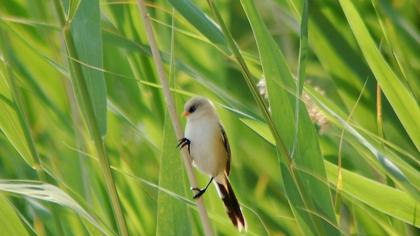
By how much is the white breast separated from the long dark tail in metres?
0.03

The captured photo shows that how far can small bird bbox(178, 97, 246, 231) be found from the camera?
1560 millimetres

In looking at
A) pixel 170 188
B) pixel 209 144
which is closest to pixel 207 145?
pixel 209 144

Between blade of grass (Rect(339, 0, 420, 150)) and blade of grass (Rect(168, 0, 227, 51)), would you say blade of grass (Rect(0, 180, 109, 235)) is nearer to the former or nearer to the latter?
blade of grass (Rect(168, 0, 227, 51))

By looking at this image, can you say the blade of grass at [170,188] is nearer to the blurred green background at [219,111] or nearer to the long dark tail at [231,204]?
the blurred green background at [219,111]

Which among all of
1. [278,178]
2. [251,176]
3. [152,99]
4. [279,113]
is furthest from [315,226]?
[251,176]

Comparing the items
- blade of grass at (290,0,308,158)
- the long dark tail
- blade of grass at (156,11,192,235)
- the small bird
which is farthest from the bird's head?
blade of grass at (290,0,308,158)

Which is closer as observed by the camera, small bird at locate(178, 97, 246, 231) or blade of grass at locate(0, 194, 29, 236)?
blade of grass at locate(0, 194, 29, 236)

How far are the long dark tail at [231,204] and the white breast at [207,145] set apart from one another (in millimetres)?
27

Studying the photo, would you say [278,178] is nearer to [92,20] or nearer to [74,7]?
[92,20]

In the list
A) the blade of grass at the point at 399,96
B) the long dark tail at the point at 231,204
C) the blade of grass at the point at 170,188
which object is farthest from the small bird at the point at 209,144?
the blade of grass at the point at 399,96

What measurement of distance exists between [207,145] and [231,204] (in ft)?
0.56

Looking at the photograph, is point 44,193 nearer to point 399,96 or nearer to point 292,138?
point 292,138

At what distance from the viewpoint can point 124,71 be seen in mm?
1740

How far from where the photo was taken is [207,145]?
1.63 m
